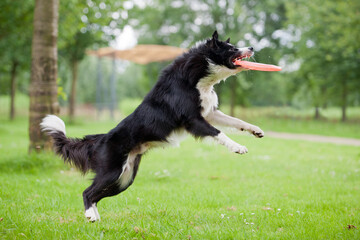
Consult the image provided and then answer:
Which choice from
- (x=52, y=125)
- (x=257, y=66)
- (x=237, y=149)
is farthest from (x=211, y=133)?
(x=52, y=125)

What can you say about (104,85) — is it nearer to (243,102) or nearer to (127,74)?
(127,74)

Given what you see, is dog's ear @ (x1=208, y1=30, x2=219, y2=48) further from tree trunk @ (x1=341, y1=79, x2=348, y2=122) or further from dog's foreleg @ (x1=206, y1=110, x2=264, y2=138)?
tree trunk @ (x1=341, y1=79, x2=348, y2=122)

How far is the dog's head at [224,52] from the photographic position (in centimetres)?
391

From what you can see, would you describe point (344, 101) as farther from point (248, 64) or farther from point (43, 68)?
A: point (248, 64)

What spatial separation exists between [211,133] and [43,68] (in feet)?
14.6

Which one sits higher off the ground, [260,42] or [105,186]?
[260,42]

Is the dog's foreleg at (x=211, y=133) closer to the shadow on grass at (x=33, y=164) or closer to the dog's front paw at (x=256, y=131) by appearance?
the dog's front paw at (x=256, y=131)

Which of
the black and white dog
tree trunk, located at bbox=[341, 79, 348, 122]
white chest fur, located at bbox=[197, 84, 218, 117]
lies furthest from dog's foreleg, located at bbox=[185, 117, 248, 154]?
tree trunk, located at bbox=[341, 79, 348, 122]

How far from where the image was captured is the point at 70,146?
4.00 meters

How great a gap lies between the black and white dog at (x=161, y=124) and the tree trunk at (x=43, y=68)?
280 cm

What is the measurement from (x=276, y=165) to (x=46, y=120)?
19.0ft

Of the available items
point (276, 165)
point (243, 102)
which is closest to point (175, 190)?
point (276, 165)

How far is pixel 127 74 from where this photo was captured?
149 feet

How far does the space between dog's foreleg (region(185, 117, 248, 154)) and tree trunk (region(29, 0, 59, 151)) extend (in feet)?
13.3
